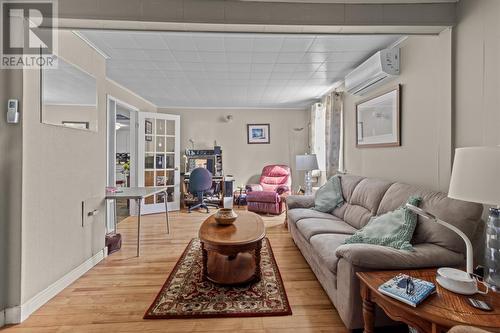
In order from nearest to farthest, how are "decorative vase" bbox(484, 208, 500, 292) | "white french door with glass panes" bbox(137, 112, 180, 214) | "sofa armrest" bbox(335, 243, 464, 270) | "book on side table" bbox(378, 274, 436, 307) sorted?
"book on side table" bbox(378, 274, 436, 307)
"decorative vase" bbox(484, 208, 500, 292)
"sofa armrest" bbox(335, 243, 464, 270)
"white french door with glass panes" bbox(137, 112, 180, 214)

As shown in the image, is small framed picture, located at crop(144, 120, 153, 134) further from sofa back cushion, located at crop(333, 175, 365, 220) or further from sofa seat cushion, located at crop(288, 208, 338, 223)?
sofa back cushion, located at crop(333, 175, 365, 220)

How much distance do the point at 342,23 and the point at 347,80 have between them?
162 cm

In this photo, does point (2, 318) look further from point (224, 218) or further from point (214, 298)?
point (224, 218)

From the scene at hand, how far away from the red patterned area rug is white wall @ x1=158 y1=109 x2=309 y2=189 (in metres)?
3.69

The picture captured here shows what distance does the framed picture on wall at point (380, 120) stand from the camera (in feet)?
8.50

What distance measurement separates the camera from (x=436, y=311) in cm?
106

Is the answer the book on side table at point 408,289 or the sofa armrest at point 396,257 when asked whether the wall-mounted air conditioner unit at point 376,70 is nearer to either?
the sofa armrest at point 396,257

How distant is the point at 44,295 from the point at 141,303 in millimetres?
780

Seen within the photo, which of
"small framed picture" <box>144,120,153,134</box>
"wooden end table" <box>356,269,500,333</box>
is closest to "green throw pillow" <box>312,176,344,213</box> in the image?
"wooden end table" <box>356,269,500,333</box>

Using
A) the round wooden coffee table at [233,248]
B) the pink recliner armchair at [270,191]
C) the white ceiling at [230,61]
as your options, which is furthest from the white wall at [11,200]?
the pink recliner armchair at [270,191]

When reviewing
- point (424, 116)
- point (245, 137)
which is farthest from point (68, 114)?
point (245, 137)

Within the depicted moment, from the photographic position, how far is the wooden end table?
1002 mm

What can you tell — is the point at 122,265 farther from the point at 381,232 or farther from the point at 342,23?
the point at 342,23

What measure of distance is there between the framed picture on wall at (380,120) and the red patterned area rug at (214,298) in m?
1.89
